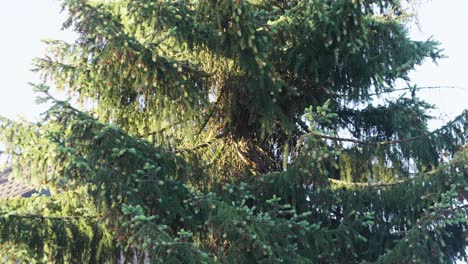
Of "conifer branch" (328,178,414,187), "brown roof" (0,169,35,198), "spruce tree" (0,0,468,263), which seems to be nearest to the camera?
"spruce tree" (0,0,468,263)

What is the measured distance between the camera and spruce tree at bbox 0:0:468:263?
6379 mm

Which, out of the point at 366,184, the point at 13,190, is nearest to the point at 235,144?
the point at 366,184

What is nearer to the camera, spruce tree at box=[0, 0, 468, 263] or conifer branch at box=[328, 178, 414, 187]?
spruce tree at box=[0, 0, 468, 263]

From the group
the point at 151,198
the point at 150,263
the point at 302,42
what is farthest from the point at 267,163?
the point at 150,263

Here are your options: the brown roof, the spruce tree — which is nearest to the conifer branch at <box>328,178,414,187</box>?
the spruce tree

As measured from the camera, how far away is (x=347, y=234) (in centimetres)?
714

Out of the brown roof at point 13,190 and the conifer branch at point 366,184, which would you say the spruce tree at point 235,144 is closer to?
the conifer branch at point 366,184

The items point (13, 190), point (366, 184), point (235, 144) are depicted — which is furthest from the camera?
point (13, 190)

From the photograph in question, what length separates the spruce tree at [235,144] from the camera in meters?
6.38

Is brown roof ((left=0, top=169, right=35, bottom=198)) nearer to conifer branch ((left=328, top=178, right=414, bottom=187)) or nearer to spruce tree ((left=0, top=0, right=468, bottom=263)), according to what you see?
spruce tree ((left=0, top=0, right=468, bottom=263))

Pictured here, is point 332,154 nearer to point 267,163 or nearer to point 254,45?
point 254,45

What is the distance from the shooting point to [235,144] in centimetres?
830

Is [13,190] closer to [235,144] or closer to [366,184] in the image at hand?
[235,144]

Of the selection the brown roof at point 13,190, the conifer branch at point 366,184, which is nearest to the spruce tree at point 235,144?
the conifer branch at point 366,184
